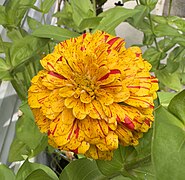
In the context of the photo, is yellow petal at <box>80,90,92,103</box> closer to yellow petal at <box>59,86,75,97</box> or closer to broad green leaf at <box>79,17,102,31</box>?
yellow petal at <box>59,86,75,97</box>

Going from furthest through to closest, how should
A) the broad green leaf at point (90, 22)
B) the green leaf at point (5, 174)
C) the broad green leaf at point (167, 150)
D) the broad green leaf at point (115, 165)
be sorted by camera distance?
the broad green leaf at point (90, 22) → the green leaf at point (5, 174) → the broad green leaf at point (115, 165) → the broad green leaf at point (167, 150)

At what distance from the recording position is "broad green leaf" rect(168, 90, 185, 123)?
1.23ft

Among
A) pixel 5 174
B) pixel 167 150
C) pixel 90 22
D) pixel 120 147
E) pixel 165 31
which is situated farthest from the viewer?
pixel 165 31

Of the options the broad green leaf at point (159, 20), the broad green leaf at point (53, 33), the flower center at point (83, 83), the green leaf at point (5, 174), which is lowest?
the broad green leaf at point (159, 20)

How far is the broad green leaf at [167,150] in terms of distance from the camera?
12.4 inches

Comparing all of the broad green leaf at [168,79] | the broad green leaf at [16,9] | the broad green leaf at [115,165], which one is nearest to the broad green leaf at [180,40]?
the broad green leaf at [168,79]

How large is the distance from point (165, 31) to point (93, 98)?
43 cm

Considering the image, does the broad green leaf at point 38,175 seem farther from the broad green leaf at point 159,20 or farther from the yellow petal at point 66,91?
the broad green leaf at point 159,20

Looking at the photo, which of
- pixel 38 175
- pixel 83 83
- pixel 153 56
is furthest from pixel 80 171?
pixel 153 56

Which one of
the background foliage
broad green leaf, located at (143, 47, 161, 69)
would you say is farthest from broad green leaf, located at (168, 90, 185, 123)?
broad green leaf, located at (143, 47, 161, 69)

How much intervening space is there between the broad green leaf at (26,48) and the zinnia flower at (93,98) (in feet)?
0.78

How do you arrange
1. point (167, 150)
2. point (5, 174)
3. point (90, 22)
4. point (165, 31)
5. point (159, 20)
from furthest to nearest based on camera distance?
point (159, 20), point (165, 31), point (90, 22), point (5, 174), point (167, 150)

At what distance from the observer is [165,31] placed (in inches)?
30.2

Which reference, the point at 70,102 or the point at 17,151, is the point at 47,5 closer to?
the point at 17,151
